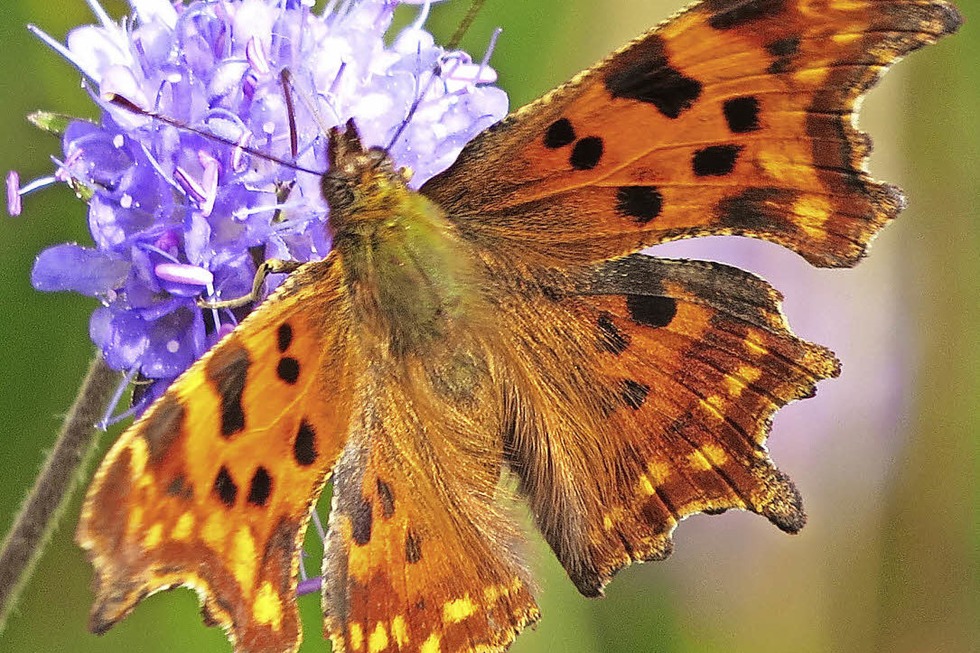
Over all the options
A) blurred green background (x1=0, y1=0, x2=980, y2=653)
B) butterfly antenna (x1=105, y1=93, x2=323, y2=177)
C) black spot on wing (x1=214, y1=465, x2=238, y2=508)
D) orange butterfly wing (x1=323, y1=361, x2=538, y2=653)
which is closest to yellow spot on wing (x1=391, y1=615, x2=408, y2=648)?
orange butterfly wing (x1=323, y1=361, x2=538, y2=653)

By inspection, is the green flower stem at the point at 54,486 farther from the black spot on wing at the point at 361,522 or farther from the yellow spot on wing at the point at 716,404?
the yellow spot on wing at the point at 716,404

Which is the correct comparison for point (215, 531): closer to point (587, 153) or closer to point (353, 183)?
point (353, 183)

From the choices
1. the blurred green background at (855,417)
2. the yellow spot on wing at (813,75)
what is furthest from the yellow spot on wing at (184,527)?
the blurred green background at (855,417)

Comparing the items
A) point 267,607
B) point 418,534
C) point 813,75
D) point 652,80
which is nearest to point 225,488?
point 267,607

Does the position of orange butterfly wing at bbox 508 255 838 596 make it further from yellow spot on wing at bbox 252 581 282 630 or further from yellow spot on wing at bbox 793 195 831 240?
yellow spot on wing at bbox 252 581 282 630

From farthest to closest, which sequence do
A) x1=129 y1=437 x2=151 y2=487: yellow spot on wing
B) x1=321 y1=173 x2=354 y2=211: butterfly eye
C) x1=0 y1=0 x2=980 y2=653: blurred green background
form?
x1=0 y1=0 x2=980 y2=653: blurred green background, x1=321 y1=173 x2=354 y2=211: butterfly eye, x1=129 y1=437 x2=151 y2=487: yellow spot on wing

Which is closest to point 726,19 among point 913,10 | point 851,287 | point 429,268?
point 913,10
